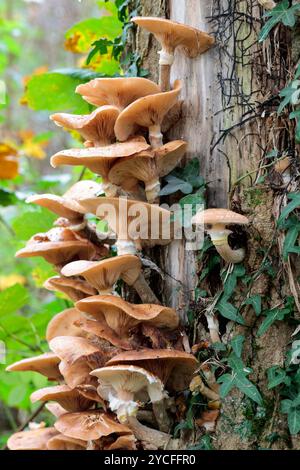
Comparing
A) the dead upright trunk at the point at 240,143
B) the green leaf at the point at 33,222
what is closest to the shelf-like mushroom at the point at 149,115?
the dead upright trunk at the point at 240,143

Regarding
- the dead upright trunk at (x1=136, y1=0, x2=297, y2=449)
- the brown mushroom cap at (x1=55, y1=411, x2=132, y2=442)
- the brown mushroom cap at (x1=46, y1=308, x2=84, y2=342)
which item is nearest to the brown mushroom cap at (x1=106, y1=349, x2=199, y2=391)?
the dead upright trunk at (x1=136, y1=0, x2=297, y2=449)

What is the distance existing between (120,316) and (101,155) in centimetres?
98

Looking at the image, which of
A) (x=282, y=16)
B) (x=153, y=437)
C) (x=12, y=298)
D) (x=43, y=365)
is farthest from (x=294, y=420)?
(x=12, y=298)

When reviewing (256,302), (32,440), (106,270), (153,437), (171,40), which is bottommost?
(32,440)

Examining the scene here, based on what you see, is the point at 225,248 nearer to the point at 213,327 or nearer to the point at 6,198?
the point at 213,327

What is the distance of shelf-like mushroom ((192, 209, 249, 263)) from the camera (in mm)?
2943

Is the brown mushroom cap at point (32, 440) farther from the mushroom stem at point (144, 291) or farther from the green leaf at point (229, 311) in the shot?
the green leaf at point (229, 311)

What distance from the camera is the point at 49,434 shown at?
3904 millimetres

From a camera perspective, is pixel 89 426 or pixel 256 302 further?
pixel 89 426

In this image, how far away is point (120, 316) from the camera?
3.36 m

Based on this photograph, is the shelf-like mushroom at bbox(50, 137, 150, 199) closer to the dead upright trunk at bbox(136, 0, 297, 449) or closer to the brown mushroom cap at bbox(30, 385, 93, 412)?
the dead upright trunk at bbox(136, 0, 297, 449)

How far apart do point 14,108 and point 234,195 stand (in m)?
15.8
